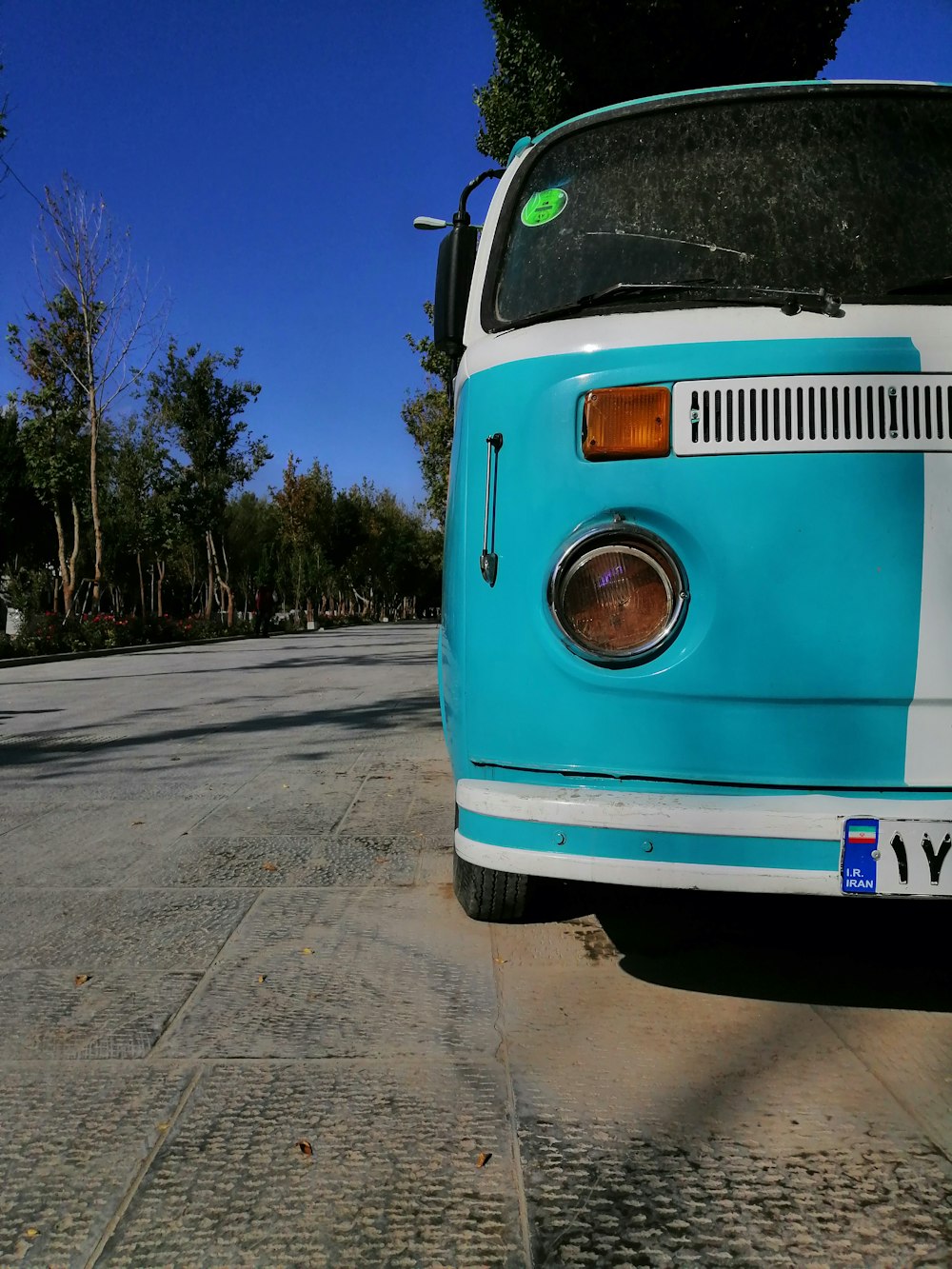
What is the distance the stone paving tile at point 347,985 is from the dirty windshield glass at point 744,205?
1739 millimetres

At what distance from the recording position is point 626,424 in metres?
2.44

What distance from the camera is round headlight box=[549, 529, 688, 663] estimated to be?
2.38 m

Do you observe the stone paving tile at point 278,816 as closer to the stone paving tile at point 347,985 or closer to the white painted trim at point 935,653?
the stone paving tile at point 347,985

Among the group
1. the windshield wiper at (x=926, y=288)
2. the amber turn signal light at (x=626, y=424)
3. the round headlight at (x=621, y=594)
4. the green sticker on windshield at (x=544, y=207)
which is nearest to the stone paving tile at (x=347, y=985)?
the round headlight at (x=621, y=594)

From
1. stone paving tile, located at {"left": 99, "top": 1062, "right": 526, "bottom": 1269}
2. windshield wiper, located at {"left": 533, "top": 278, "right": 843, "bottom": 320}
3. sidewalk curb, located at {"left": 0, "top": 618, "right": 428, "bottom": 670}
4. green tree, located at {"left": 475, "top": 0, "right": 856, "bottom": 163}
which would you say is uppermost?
green tree, located at {"left": 475, "top": 0, "right": 856, "bottom": 163}

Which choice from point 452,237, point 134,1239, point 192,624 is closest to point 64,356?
point 192,624

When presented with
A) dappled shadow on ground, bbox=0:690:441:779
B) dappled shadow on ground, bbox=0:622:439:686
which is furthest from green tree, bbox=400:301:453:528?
dappled shadow on ground, bbox=0:690:441:779

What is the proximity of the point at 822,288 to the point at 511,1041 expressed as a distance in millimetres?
1882

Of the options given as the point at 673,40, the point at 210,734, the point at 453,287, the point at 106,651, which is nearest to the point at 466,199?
the point at 453,287

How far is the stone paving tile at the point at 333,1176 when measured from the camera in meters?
1.77

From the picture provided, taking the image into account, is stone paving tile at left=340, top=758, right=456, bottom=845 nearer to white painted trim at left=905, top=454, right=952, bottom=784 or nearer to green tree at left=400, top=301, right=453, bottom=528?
white painted trim at left=905, top=454, right=952, bottom=784

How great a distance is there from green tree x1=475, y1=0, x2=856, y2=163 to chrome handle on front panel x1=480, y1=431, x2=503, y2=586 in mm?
11912

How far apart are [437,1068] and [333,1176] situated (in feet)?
1.65

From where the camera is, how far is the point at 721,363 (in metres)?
2.40
